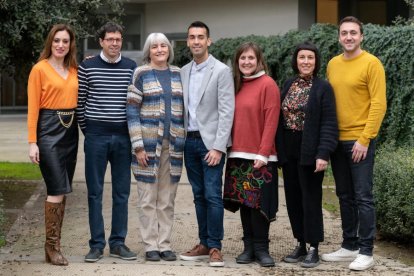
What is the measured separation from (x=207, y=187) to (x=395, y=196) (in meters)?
1.95

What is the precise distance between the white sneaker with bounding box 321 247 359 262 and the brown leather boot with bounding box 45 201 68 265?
7.62 ft

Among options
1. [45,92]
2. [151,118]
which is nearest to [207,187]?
[151,118]

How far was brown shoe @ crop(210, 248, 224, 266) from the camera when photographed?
663 centimetres

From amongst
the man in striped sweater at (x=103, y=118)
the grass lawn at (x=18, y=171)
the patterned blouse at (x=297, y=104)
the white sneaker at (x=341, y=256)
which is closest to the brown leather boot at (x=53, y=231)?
the man in striped sweater at (x=103, y=118)

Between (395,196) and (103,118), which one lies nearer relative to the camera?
(103,118)

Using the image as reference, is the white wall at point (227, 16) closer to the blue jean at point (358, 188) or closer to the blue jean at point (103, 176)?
the blue jean at point (358, 188)

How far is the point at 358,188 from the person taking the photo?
21.6 ft

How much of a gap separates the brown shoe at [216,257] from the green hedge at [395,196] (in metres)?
1.81

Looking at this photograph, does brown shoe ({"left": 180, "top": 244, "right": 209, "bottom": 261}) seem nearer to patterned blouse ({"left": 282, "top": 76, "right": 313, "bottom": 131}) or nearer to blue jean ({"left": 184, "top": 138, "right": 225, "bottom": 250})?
blue jean ({"left": 184, "top": 138, "right": 225, "bottom": 250})

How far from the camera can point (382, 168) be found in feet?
25.6

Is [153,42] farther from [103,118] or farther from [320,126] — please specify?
[320,126]

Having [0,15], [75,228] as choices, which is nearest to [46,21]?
[0,15]

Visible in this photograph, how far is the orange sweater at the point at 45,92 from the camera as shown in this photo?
6.46m

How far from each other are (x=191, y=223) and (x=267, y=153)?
7.75 feet
